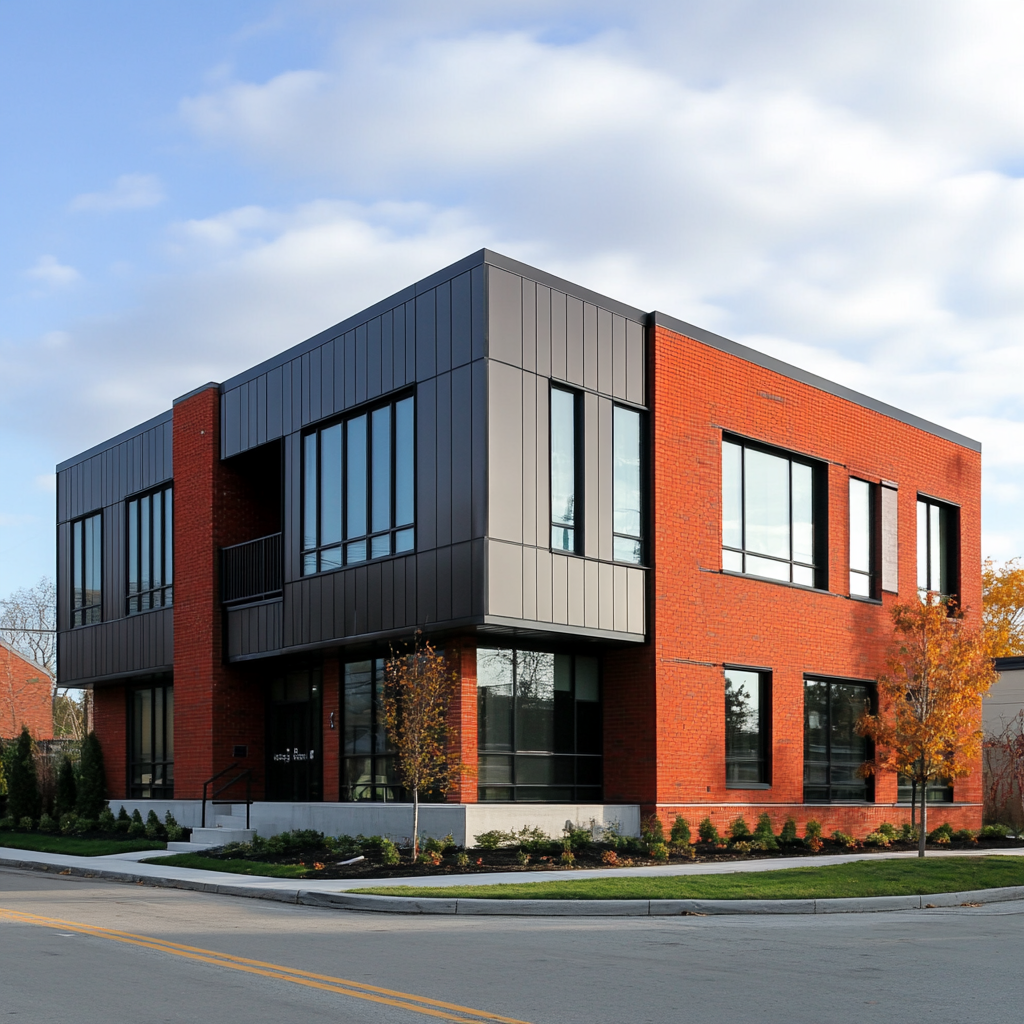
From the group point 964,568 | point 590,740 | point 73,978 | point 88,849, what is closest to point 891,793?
point 964,568

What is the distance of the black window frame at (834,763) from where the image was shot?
25609 millimetres

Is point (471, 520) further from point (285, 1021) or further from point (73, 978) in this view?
point (285, 1021)

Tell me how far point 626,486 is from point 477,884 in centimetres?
852

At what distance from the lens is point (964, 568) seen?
100ft

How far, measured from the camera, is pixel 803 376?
26328mm

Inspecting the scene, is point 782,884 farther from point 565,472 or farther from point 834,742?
point 834,742

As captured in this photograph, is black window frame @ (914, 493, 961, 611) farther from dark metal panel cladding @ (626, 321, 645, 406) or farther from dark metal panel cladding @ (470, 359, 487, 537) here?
dark metal panel cladding @ (470, 359, 487, 537)

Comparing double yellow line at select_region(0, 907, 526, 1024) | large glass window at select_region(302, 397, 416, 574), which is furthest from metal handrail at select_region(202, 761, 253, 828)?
double yellow line at select_region(0, 907, 526, 1024)

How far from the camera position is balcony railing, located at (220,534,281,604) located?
84.2ft

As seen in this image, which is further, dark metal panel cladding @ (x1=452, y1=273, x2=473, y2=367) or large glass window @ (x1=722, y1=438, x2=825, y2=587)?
large glass window @ (x1=722, y1=438, x2=825, y2=587)

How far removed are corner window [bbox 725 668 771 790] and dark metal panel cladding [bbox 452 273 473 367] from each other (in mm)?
7840

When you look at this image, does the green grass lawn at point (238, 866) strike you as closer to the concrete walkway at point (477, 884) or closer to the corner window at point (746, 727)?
the concrete walkway at point (477, 884)

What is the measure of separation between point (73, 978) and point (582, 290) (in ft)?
49.4

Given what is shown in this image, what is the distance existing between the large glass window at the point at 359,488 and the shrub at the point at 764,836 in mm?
7942
